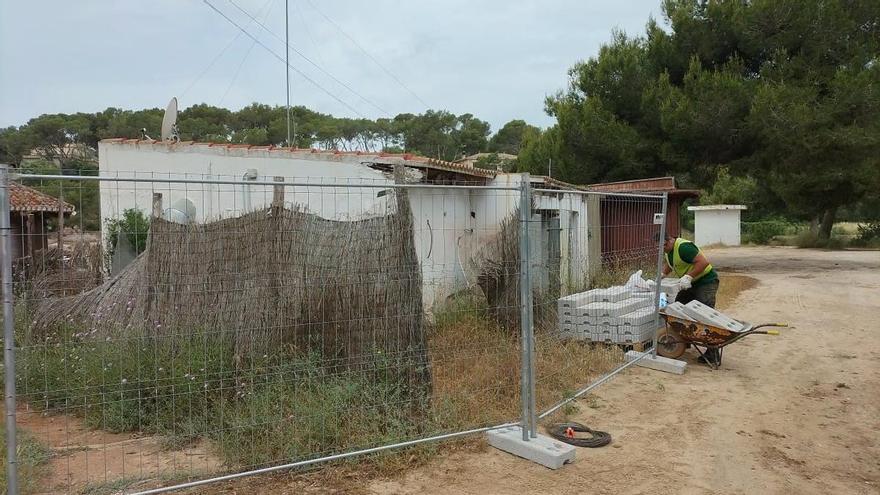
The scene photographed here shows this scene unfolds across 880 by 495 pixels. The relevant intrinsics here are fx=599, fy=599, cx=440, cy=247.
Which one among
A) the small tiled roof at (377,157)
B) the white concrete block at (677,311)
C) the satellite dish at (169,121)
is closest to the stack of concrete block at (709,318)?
the white concrete block at (677,311)

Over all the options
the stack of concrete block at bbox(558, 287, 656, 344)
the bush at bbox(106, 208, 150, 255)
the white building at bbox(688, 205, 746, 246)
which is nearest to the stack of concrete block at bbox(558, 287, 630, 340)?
the stack of concrete block at bbox(558, 287, 656, 344)

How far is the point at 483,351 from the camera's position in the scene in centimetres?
530

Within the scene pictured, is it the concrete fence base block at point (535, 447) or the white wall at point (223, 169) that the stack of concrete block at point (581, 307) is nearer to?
the concrete fence base block at point (535, 447)

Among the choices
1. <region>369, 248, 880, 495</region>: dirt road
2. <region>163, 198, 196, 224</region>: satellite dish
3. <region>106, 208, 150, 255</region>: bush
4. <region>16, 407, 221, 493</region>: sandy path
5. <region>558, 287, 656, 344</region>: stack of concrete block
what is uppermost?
<region>163, 198, 196, 224</region>: satellite dish

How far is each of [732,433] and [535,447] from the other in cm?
195

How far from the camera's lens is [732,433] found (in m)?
5.15

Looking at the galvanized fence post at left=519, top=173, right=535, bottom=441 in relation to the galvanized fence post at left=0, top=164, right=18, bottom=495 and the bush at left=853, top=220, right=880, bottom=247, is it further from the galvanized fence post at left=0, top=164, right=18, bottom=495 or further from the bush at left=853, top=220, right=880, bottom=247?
the bush at left=853, top=220, right=880, bottom=247

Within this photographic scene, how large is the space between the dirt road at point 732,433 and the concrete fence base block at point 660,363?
4.8 inches

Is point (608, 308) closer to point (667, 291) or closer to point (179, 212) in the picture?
point (667, 291)

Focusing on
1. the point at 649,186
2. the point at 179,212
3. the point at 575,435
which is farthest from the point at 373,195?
the point at 649,186

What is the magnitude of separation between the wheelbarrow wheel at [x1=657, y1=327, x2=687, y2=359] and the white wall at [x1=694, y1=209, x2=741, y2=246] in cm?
3187

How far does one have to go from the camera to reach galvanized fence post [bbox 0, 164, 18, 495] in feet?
9.89

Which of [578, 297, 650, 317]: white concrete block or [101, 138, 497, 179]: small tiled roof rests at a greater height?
[101, 138, 497, 179]: small tiled roof

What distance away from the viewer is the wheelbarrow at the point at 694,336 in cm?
692
